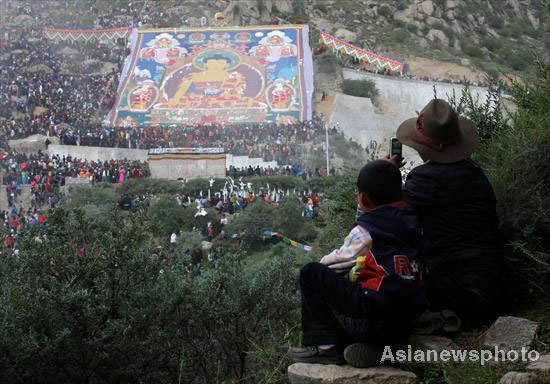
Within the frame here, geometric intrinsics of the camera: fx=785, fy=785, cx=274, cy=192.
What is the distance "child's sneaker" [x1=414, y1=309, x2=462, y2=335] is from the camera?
13.4 feet

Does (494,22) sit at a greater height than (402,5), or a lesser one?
lesser

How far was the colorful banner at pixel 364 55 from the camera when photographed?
48281 mm

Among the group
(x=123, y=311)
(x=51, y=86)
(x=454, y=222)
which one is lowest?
(x=123, y=311)

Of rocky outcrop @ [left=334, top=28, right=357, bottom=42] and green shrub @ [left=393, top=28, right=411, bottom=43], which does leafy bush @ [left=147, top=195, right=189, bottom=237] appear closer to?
rocky outcrop @ [left=334, top=28, right=357, bottom=42]

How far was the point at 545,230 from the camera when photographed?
14.7 ft

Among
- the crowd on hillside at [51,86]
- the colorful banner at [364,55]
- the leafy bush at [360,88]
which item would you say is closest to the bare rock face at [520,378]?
the crowd on hillside at [51,86]

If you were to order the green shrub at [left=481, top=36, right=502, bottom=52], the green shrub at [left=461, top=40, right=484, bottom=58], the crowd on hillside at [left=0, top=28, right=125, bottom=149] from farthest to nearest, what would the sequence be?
1. the green shrub at [left=481, top=36, right=502, bottom=52]
2. the green shrub at [left=461, top=40, right=484, bottom=58]
3. the crowd on hillside at [left=0, top=28, right=125, bottom=149]

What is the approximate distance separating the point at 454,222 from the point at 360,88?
41852mm

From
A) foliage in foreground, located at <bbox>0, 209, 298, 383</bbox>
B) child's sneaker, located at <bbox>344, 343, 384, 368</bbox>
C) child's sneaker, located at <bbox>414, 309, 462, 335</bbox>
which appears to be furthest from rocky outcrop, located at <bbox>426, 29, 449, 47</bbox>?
child's sneaker, located at <bbox>344, 343, 384, 368</bbox>

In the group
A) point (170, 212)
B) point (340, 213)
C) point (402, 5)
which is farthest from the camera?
point (402, 5)

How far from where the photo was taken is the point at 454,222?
13.5 ft

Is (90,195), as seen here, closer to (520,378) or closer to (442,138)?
(442,138)

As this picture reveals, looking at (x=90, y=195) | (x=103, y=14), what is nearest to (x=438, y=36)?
(x=103, y=14)

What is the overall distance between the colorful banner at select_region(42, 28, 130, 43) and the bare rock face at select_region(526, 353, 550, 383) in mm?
48213
